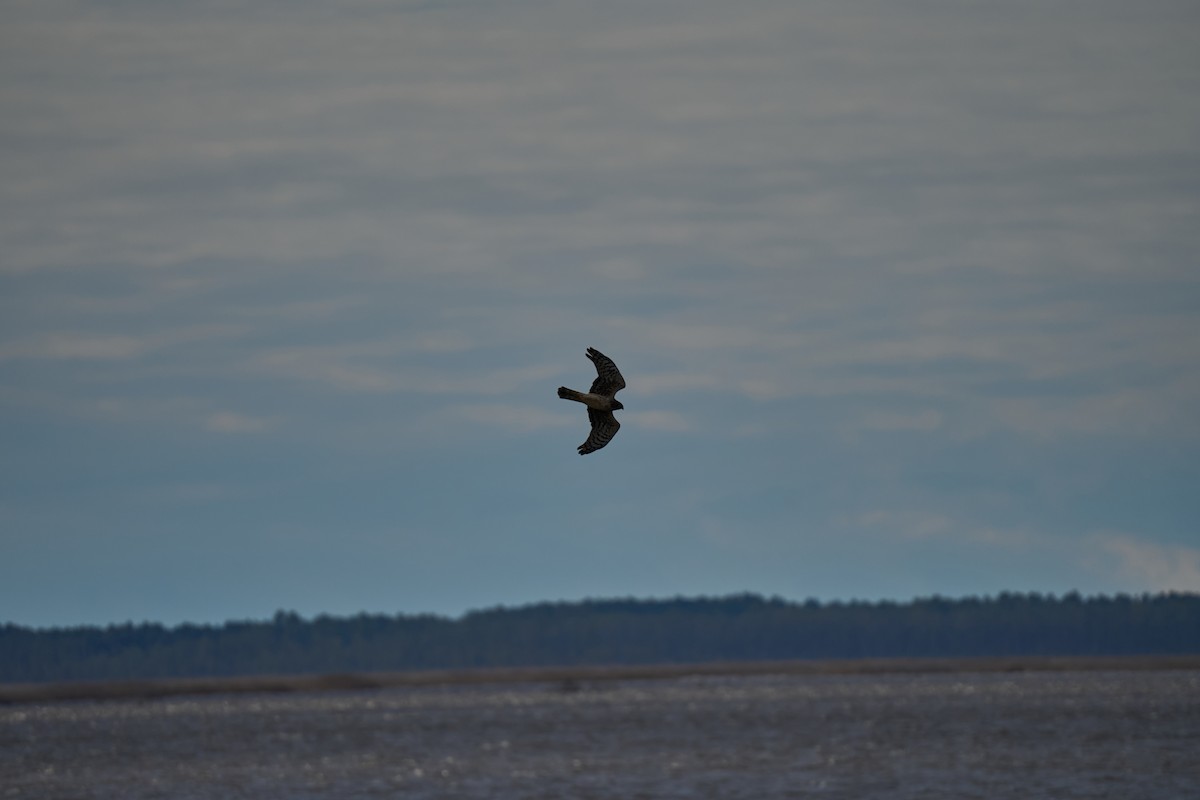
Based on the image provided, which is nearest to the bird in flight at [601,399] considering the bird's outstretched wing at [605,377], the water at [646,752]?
the bird's outstretched wing at [605,377]

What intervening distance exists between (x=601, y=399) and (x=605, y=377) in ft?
2.51

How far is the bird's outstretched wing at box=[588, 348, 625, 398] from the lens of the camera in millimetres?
34094

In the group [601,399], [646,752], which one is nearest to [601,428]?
[601,399]

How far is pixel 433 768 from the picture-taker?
97.0m

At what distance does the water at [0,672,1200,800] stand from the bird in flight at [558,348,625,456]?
44457 mm

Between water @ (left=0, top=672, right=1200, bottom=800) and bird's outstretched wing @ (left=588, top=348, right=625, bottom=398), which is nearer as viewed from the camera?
bird's outstretched wing @ (left=588, top=348, right=625, bottom=398)

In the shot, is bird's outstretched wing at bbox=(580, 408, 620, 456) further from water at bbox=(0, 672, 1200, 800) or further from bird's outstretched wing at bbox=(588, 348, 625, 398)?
water at bbox=(0, 672, 1200, 800)

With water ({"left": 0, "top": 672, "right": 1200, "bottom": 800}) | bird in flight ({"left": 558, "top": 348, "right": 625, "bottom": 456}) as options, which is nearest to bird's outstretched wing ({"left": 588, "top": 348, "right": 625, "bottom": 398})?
bird in flight ({"left": 558, "top": 348, "right": 625, "bottom": 456})

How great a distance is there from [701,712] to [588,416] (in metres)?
131

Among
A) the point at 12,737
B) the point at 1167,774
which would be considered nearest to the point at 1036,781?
the point at 1167,774

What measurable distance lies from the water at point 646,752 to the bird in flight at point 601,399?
44457 millimetres

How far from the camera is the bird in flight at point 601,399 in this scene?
32750mm

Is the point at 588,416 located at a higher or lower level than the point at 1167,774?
higher

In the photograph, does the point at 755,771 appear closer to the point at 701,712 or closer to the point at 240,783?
the point at 240,783
